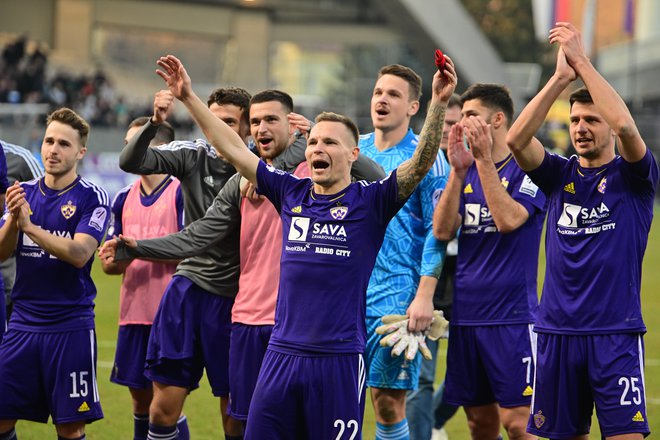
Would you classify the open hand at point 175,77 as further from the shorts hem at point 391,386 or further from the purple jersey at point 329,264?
the shorts hem at point 391,386

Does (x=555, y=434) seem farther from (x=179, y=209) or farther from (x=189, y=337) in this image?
(x=179, y=209)

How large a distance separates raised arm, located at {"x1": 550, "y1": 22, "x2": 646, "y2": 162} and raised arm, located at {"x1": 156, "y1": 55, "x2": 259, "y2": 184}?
1.77 meters

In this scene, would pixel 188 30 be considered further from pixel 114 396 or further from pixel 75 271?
pixel 75 271

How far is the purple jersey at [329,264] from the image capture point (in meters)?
5.76

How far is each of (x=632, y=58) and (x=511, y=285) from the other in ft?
176

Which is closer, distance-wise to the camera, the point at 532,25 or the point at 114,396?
the point at 114,396

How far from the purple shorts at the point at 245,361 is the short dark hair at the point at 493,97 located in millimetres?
2048

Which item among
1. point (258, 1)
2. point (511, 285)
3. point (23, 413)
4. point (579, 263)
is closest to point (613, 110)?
point (579, 263)

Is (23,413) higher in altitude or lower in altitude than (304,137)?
lower

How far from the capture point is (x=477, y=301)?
7.00 meters

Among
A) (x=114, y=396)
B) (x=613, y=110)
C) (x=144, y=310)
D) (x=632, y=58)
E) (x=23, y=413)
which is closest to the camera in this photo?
(x=613, y=110)

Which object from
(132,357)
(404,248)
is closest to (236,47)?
(132,357)

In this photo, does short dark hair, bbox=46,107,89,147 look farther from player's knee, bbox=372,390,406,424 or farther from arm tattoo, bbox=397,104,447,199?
player's knee, bbox=372,390,406,424

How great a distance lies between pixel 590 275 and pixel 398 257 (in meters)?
1.62
